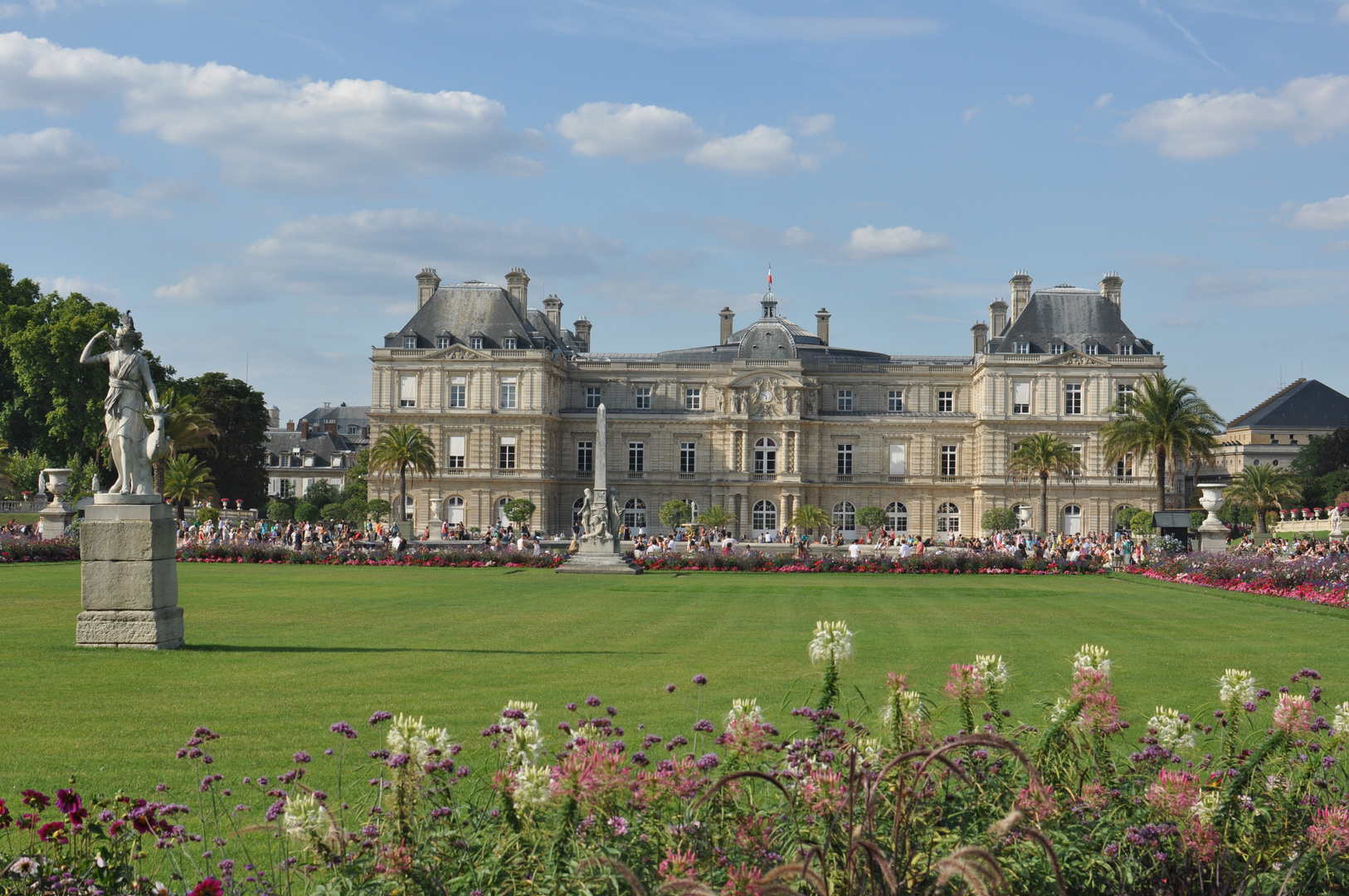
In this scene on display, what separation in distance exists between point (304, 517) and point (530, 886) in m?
68.9

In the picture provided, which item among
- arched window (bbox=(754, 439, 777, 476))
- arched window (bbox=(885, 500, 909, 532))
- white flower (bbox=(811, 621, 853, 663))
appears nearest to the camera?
white flower (bbox=(811, 621, 853, 663))

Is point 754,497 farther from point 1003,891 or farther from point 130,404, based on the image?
point 1003,891

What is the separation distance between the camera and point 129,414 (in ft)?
46.6

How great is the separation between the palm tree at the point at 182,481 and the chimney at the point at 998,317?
162 ft

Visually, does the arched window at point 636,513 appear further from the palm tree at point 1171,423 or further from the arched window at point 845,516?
the palm tree at point 1171,423

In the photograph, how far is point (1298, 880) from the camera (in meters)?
5.09

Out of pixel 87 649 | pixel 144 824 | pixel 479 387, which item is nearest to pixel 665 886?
pixel 144 824

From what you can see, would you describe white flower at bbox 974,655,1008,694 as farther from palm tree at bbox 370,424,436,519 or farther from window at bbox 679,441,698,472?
window at bbox 679,441,698,472

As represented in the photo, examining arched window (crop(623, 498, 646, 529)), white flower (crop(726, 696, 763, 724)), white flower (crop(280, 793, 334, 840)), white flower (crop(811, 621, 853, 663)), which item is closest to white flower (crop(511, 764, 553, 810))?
white flower (crop(280, 793, 334, 840))

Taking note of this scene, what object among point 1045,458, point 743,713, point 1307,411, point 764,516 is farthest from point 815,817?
point 1307,411

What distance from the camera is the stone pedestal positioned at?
45.5ft

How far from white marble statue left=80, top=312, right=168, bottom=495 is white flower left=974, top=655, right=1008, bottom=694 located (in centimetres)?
1172

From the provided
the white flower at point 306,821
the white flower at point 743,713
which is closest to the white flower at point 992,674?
the white flower at point 743,713

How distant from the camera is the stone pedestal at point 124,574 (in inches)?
546
